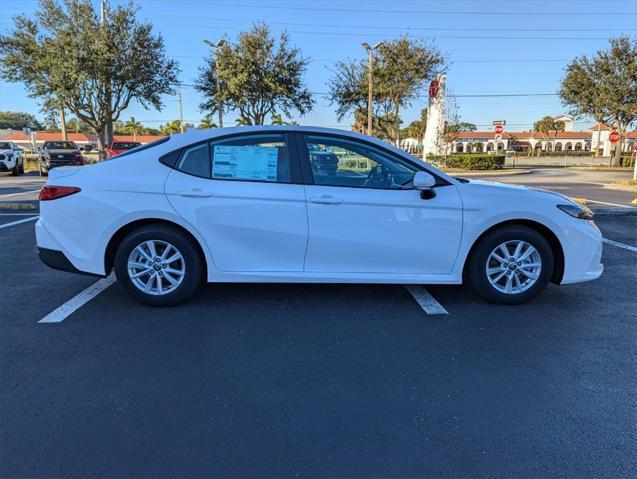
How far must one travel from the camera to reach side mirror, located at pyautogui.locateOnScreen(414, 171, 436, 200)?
4121mm

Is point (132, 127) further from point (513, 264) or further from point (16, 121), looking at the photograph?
point (513, 264)

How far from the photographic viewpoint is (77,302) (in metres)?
4.55

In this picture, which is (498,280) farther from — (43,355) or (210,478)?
(43,355)

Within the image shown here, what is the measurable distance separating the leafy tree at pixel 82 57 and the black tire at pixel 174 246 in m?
26.9

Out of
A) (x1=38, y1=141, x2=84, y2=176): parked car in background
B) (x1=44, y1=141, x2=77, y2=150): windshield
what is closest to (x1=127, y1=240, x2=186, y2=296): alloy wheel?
(x1=38, y1=141, x2=84, y2=176): parked car in background

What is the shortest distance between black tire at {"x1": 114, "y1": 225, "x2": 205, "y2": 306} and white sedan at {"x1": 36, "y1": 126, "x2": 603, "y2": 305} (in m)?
0.01

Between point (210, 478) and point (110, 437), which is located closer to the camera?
point (210, 478)

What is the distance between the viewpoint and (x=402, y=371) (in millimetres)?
3221

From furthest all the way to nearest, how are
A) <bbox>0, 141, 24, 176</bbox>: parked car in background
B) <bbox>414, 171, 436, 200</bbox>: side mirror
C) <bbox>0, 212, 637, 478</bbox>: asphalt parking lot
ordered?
<bbox>0, 141, 24, 176</bbox>: parked car in background < <bbox>414, 171, 436, 200</bbox>: side mirror < <bbox>0, 212, 637, 478</bbox>: asphalt parking lot

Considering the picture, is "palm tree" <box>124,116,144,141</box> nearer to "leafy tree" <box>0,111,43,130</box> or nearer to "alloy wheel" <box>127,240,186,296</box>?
"leafy tree" <box>0,111,43,130</box>

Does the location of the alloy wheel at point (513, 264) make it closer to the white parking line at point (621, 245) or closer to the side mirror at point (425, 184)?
the side mirror at point (425, 184)

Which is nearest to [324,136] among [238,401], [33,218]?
[238,401]

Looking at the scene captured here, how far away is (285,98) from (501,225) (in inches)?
1188

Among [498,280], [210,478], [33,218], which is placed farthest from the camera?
[33,218]
